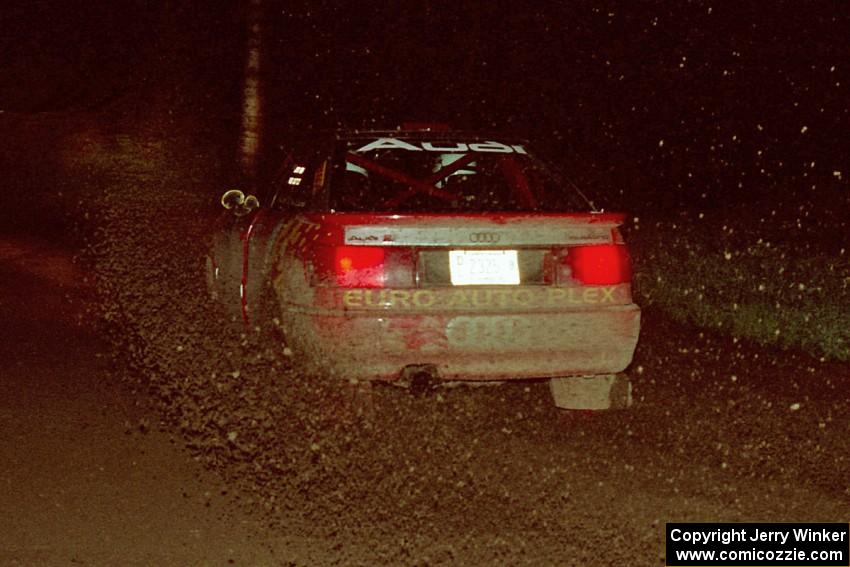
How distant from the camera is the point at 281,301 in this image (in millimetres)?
5852

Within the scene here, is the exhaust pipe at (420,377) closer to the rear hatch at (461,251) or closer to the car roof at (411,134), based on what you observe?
the rear hatch at (461,251)

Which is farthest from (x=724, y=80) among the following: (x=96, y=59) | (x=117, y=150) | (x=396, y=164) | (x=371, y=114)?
(x=96, y=59)

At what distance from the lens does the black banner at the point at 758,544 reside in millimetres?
4273

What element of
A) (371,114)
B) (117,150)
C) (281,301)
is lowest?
(117,150)

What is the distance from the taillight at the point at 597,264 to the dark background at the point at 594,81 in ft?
23.9

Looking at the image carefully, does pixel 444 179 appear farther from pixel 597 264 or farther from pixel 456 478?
pixel 456 478

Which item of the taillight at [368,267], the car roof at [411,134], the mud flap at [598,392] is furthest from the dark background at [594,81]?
the taillight at [368,267]

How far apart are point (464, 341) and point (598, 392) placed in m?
1.07

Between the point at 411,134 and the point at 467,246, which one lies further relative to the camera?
the point at 411,134

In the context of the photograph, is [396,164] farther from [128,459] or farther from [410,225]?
[128,459]

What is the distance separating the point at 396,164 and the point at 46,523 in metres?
3.53

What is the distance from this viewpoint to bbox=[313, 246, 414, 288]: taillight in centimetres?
546

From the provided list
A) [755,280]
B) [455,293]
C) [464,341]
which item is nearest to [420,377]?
[464,341]

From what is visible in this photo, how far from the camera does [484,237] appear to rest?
5.54 m
